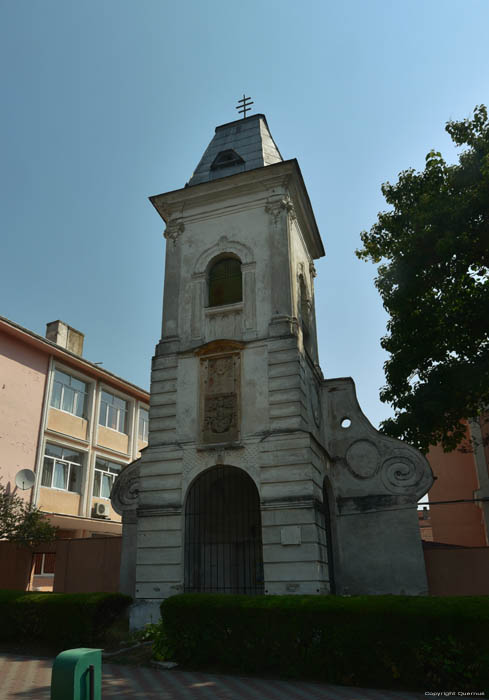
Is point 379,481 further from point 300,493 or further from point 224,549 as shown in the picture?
point 224,549

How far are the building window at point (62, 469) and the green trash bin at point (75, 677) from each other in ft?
65.0

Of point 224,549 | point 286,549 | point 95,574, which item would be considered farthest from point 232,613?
point 95,574

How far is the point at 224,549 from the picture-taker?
15.7m

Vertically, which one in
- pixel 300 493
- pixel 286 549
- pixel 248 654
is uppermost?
pixel 300 493

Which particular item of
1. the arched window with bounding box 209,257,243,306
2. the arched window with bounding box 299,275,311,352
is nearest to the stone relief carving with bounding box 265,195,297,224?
the arched window with bounding box 209,257,243,306

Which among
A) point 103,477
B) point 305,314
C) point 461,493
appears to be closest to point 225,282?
point 305,314

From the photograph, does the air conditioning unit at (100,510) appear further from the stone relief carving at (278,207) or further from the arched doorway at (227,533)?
the stone relief carving at (278,207)

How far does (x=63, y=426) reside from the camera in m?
24.6

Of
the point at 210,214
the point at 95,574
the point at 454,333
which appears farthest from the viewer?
the point at 210,214

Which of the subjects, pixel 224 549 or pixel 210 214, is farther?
pixel 210 214

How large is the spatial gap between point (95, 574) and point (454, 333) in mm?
12767

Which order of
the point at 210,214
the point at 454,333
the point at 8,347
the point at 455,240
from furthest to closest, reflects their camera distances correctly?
1. the point at 8,347
2. the point at 210,214
3. the point at 454,333
4. the point at 455,240

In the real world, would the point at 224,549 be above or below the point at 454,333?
below

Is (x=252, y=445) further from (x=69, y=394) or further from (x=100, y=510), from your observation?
(x=69, y=394)
